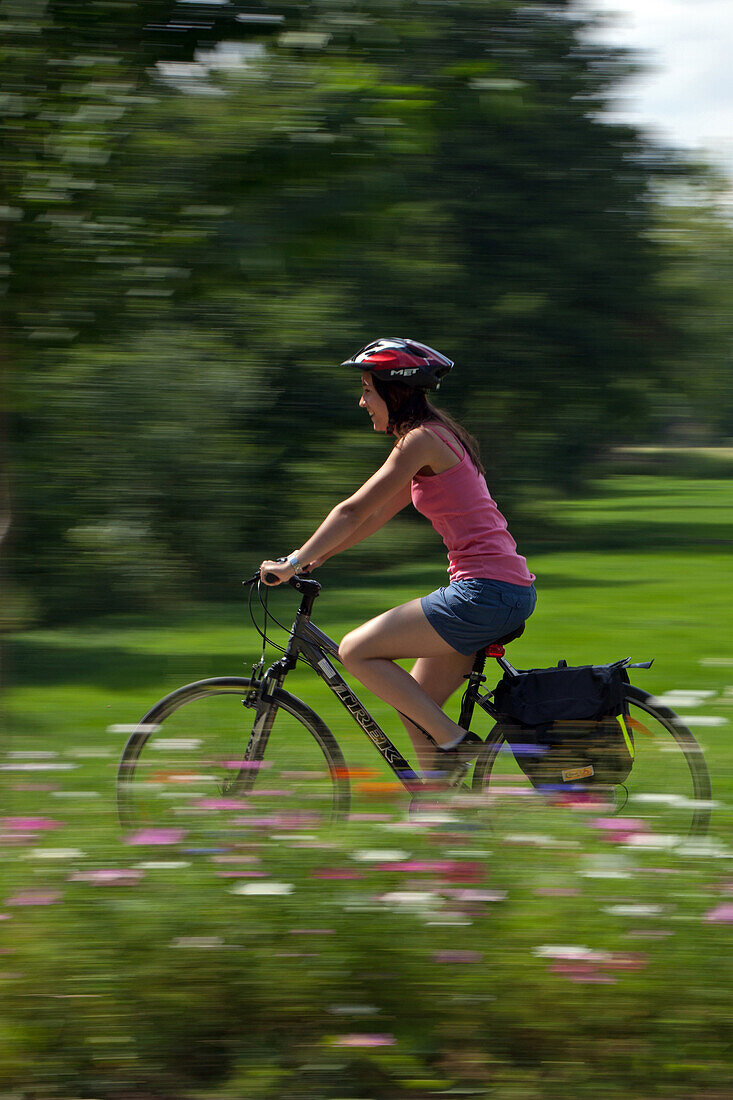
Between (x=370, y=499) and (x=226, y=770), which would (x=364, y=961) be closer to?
(x=226, y=770)

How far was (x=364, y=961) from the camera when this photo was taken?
2910 mm

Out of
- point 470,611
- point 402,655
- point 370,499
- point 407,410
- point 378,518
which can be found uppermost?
point 407,410

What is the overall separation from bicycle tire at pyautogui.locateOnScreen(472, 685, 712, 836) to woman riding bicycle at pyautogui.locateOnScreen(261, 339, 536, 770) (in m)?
0.08

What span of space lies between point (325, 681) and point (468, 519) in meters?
0.72

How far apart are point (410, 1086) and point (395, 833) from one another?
2.16 feet

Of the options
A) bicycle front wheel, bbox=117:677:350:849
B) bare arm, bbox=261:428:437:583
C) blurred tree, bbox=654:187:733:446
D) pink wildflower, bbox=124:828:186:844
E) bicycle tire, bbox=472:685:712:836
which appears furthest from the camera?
blurred tree, bbox=654:187:733:446

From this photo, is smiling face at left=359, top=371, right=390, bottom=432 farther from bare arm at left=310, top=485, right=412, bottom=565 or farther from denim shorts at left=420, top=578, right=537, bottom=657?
denim shorts at left=420, top=578, right=537, bottom=657

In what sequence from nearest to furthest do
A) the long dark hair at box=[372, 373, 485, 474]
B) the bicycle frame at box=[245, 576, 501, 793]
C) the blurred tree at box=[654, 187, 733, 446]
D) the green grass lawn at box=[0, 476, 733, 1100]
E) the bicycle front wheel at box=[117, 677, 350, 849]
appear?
the green grass lawn at box=[0, 476, 733, 1100]
the bicycle front wheel at box=[117, 677, 350, 849]
the long dark hair at box=[372, 373, 485, 474]
the bicycle frame at box=[245, 576, 501, 793]
the blurred tree at box=[654, 187, 733, 446]

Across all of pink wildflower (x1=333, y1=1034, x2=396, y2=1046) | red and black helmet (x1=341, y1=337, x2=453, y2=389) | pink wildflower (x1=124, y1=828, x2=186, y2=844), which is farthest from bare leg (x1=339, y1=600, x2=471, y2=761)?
pink wildflower (x1=333, y1=1034, x2=396, y2=1046)

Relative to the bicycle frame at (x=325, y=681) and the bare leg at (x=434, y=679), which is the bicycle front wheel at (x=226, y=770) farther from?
the bare leg at (x=434, y=679)

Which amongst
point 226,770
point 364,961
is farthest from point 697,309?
point 364,961

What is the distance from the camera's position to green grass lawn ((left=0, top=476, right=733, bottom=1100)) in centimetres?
280

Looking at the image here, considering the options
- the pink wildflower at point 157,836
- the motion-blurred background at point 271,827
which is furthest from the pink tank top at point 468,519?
the pink wildflower at point 157,836

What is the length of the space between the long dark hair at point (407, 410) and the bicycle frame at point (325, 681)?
57cm
